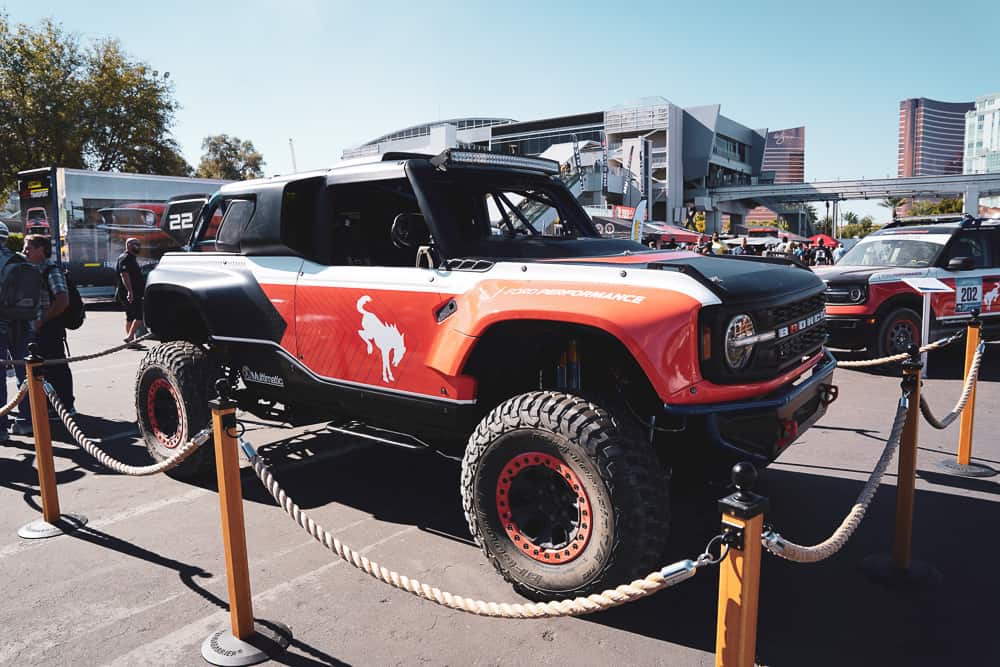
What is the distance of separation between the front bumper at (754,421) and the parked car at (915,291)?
6.44 meters

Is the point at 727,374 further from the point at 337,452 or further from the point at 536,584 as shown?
the point at 337,452

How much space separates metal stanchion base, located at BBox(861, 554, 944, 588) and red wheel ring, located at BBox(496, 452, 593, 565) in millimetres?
1627

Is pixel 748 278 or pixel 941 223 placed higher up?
pixel 941 223

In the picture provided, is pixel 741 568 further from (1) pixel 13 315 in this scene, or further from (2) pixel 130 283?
(2) pixel 130 283

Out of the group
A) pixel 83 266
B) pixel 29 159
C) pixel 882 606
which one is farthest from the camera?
pixel 29 159

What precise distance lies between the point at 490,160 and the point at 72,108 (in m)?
35.7

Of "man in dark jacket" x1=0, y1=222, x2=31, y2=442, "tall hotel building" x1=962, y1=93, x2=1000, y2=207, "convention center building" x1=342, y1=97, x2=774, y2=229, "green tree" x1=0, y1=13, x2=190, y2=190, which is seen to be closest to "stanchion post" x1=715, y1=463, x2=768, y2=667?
"man in dark jacket" x1=0, y1=222, x2=31, y2=442

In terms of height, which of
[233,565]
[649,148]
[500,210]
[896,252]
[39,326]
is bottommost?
[233,565]

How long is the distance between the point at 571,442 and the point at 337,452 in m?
3.28

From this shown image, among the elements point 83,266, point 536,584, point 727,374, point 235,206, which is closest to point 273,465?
point 235,206

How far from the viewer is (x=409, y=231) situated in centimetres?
397

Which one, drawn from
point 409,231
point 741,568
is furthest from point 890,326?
point 741,568

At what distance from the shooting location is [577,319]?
314 centimetres

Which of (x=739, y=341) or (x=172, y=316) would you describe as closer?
(x=739, y=341)
